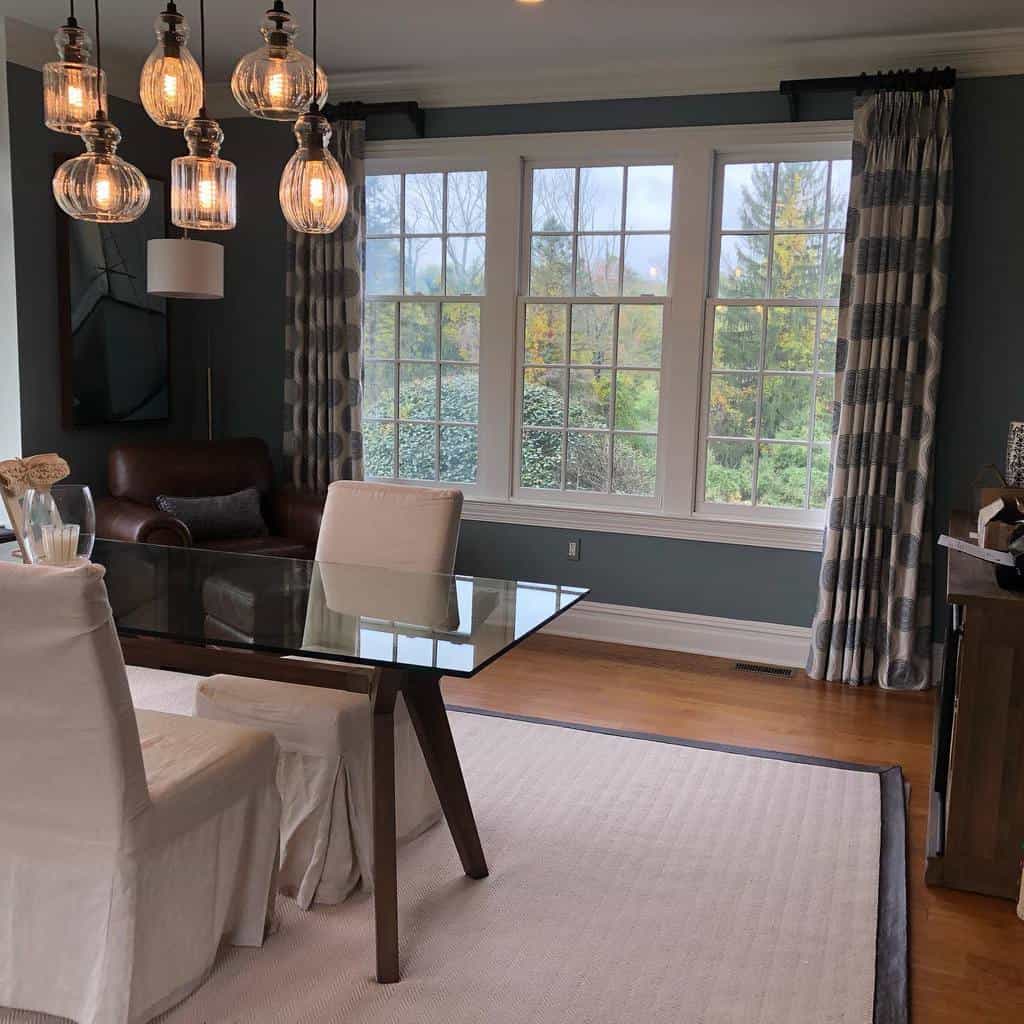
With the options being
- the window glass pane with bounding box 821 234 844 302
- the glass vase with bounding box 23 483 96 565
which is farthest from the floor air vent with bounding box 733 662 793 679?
the glass vase with bounding box 23 483 96 565

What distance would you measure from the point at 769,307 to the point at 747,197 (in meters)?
0.52

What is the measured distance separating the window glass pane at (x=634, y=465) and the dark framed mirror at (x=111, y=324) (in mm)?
2491

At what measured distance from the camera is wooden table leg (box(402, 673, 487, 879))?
106 inches

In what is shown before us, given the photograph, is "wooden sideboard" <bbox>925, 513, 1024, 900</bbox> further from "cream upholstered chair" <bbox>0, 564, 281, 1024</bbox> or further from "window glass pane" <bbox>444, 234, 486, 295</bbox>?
"window glass pane" <bbox>444, 234, 486, 295</bbox>

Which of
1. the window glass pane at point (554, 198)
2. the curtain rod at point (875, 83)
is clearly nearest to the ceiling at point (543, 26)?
the curtain rod at point (875, 83)

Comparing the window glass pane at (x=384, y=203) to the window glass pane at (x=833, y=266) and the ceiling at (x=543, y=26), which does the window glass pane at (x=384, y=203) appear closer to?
the ceiling at (x=543, y=26)

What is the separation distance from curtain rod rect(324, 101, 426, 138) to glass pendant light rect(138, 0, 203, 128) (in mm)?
2836

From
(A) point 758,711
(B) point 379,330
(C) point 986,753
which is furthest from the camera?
Result: (B) point 379,330

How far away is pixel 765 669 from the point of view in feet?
15.8

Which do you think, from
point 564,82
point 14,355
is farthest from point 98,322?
point 564,82

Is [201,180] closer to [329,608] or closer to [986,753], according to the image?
[329,608]

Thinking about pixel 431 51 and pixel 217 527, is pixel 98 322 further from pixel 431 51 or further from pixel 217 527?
pixel 431 51

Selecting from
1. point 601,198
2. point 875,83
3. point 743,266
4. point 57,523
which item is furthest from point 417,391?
point 57,523

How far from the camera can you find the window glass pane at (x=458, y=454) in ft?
18.0
